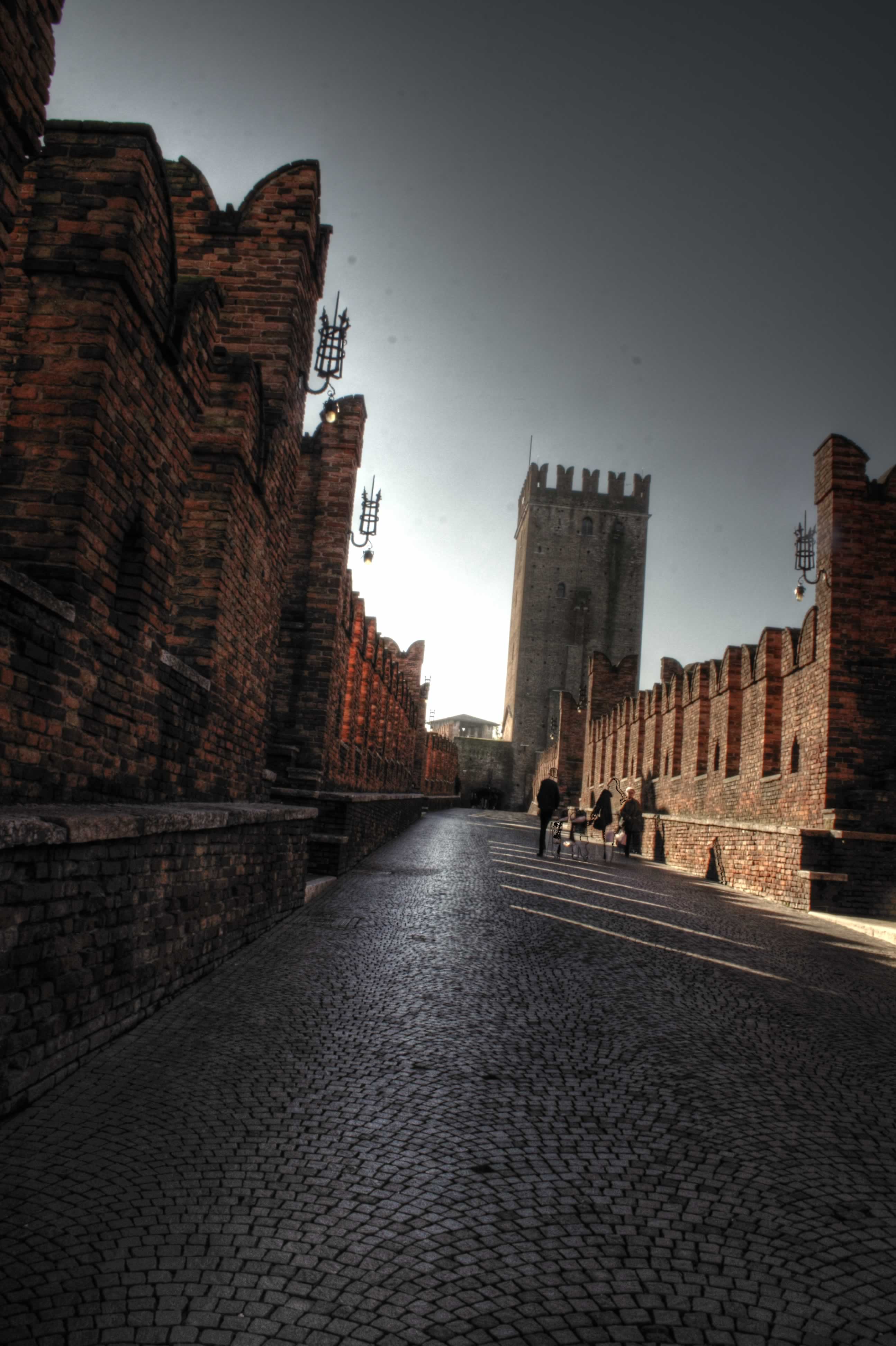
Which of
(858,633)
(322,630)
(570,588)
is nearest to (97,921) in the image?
(322,630)

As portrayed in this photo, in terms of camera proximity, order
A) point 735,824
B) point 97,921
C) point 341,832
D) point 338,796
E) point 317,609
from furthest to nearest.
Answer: point 735,824 → point 317,609 → point 341,832 → point 338,796 → point 97,921

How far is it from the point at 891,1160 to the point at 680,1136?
Answer: 689 millimetres

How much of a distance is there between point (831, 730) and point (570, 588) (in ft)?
209

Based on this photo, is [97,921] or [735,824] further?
[735,824]

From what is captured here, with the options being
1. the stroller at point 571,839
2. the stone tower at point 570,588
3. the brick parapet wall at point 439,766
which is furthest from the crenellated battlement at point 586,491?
the stroller at point 571,839

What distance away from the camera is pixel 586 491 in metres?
77.2

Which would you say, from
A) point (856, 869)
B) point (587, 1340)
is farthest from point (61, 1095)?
point (856, 869)

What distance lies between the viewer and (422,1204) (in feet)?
8.18

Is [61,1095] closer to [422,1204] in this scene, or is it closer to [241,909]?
[422,1204]

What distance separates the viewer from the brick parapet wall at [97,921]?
3.06m

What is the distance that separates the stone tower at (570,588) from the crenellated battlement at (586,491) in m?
0.06

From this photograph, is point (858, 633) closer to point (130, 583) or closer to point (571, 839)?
point (571, 839)

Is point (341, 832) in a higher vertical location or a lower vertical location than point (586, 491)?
lower

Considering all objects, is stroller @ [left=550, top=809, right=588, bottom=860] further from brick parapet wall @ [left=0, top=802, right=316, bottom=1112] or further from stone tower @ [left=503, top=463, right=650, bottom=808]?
stone tower @ [left=503, top=463, right=650, bottom=808]
